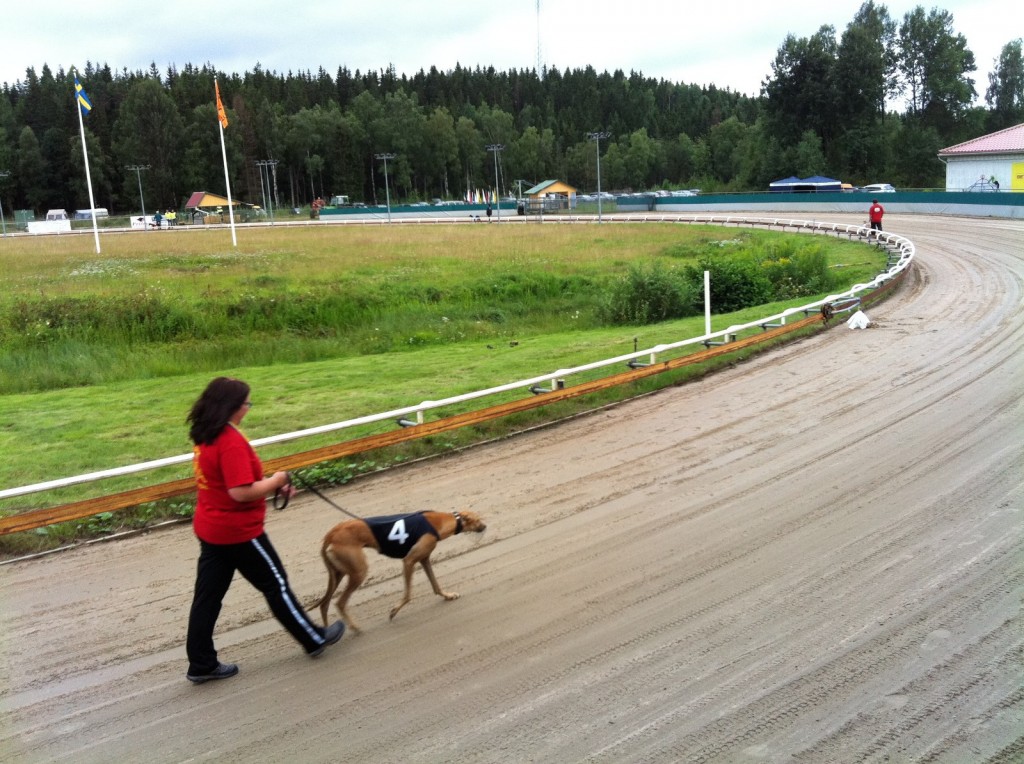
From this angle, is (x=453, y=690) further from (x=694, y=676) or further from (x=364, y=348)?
(x=364, y=348)

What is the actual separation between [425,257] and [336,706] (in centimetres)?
3432

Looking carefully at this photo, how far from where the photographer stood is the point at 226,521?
5320mm

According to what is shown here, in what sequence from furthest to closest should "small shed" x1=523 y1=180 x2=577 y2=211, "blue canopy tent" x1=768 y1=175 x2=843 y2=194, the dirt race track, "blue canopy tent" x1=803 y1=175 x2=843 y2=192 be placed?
"small shed" x1=523 y1=180 x2=577 y2=211 → "blue canopy tent" x1=768 y1=175 x2=843 y2=194 → "blue canopy tent" x1=803 y1=175 x2=843 y2=192 → the dirt race track

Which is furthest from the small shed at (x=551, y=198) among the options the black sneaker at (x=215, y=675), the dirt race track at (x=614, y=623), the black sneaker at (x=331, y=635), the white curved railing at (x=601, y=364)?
the black sneaker at (x=215, y=675)

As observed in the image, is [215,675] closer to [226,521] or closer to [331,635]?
[331,635]

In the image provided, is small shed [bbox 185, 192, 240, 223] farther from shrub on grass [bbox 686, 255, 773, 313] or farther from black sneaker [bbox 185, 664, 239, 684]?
black sneaker [bbox 185, 664, 239, 684]

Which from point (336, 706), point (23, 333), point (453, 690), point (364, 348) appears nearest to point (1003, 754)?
point (453, 690)

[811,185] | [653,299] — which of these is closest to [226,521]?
[653,299]

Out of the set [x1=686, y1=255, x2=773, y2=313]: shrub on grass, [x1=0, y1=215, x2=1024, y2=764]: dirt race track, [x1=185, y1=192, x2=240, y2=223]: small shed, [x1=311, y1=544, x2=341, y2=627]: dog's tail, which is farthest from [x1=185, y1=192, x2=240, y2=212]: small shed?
[x1=311, y1=544, x2=341, y2=627]: dog's tail

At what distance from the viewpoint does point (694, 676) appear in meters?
5.37

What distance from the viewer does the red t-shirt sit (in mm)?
5191

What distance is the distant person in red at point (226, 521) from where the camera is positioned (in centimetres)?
522

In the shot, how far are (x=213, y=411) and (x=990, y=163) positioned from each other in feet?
213

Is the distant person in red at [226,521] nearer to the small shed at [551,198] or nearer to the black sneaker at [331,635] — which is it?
the black sneaker at [331,635]
